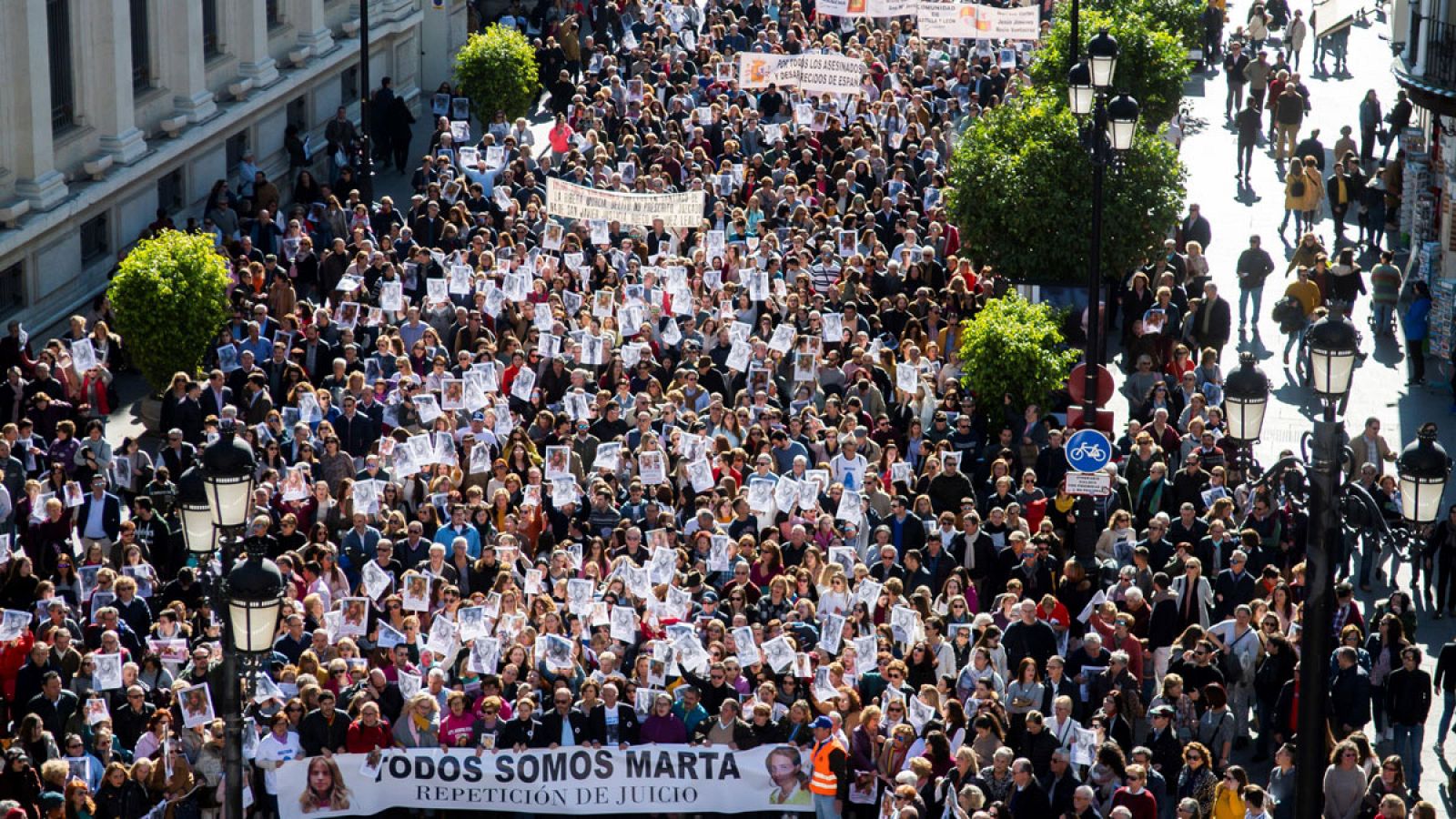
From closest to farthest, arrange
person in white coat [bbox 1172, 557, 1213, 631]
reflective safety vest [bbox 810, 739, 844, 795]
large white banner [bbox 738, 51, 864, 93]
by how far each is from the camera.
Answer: reflective safety vest [bbox 810, 739, 844, 795] → person in white coat [bbox 1172, 557, 1213, 631] → large white banner [bbox 738, 51, 864, 93]

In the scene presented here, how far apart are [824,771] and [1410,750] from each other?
188 inches

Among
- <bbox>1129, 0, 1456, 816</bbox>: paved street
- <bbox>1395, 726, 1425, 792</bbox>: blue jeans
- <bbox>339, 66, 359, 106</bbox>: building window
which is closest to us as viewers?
<bbox>1395, 726, 1425, 792</bbox>: blue jeans

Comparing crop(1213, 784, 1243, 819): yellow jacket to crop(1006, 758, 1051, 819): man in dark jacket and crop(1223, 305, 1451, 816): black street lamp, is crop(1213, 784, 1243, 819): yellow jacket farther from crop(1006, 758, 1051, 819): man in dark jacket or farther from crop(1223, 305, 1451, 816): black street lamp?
crop(1223, 305, 1451, 816): black street lamp

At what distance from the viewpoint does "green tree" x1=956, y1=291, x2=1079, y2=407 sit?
25844mm

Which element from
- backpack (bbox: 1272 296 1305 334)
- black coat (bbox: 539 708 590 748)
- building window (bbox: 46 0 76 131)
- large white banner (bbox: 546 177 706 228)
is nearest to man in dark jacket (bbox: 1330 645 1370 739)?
black coat (bbox: 539 708 590 748)

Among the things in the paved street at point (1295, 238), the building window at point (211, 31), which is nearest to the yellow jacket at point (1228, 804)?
the paved street at point (1295, 238)

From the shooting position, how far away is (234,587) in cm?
1491

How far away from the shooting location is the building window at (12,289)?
1212 inches

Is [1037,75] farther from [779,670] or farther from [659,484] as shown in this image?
[779,670]

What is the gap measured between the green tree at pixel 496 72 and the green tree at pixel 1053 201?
37.3 ft

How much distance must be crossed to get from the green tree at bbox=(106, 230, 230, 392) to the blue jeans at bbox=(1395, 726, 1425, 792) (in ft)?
45.0

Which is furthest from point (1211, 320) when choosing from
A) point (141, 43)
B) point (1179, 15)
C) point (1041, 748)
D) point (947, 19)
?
point (1179, 15)

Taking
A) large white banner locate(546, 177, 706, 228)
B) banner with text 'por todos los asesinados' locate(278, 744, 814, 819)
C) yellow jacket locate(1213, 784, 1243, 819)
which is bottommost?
banner with text 'por todos los asesinados' locate(278, 744, 814, 819)

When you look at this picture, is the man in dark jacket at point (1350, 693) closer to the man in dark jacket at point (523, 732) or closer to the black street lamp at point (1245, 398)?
the black street lamp at point (1245, 398)
